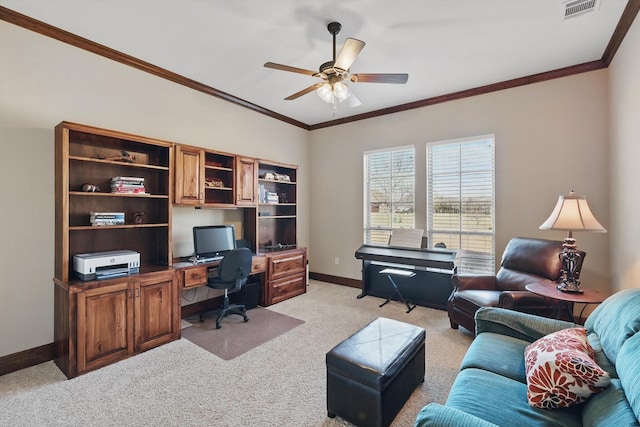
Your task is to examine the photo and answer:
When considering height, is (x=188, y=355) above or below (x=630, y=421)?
below

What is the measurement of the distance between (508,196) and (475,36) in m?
2.07

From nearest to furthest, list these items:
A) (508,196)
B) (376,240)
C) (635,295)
→ 1. (635,295)
2. (508,196)
3. (376,240)

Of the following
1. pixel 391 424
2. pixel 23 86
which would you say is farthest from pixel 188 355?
pixel 23 86

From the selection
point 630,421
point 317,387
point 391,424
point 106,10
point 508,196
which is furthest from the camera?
point 508,196

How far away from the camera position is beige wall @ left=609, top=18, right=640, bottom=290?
8.23 feet

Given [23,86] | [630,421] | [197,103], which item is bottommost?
[630,421]

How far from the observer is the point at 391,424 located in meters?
1.91

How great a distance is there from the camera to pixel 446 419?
1.10 metres

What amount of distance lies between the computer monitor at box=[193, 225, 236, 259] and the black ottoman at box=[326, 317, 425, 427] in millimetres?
2365

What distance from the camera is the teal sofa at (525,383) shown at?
1.10 meters

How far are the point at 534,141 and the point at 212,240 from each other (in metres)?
4.32

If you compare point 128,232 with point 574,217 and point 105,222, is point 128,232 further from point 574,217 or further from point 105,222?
point 574,217

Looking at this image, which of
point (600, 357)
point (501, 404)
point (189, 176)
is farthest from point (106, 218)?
point (600, 357)

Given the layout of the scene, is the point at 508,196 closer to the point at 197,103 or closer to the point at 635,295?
the point at 635,295
